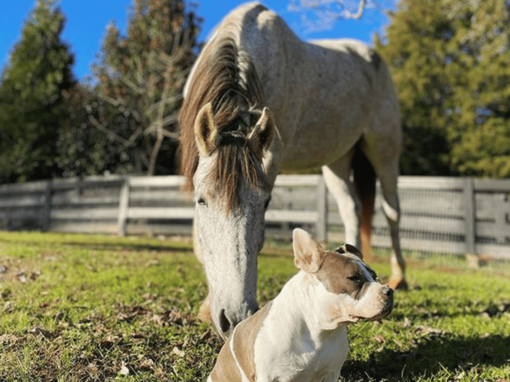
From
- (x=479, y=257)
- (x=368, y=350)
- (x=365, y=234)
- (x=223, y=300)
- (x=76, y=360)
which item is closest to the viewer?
(x=223, y=300)

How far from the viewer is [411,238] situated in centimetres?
1061

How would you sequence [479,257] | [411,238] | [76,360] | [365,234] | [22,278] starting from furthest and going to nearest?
[411,238] < [479,257] < [365,234] < [22,278] < [76,360]

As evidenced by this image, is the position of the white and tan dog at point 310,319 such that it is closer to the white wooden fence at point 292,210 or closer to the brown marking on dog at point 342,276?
the brown marking on dog at point 342,276

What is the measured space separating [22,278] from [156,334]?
2074mm

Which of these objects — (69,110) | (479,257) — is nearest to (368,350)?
(479,257)

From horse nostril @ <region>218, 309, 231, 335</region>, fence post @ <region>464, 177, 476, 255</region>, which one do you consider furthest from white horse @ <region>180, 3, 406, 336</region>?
fence post @ <region>464, 177, 476, 255</region>

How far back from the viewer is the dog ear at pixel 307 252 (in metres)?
1.85

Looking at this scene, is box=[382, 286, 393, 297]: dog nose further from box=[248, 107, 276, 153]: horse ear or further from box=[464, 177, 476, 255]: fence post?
box=[464, 177, 476, 255]: fence post

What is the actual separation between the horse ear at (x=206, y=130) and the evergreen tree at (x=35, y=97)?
Result: 53.4ft

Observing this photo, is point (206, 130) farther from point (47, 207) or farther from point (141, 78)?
point (141, 78)

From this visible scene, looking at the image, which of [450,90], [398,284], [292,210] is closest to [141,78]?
[292,210]

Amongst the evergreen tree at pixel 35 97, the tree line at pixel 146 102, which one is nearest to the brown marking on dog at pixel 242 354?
the tree line at pixel 146 102

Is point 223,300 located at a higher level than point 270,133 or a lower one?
lower

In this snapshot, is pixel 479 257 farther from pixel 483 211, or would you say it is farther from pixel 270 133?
pixel 270 133
